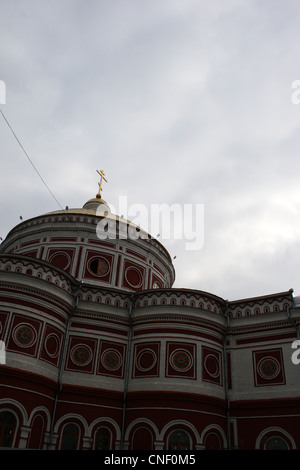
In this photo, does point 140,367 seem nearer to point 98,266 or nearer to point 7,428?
point 7,428

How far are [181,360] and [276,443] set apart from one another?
512 cm

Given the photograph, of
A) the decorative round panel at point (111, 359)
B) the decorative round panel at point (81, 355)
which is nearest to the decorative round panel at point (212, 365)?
the decorative round panel at point (111, 359)

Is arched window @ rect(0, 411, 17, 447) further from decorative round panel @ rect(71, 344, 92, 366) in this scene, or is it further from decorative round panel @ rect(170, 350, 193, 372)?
decorative round panel @ rect(170, 350, 193, 372)

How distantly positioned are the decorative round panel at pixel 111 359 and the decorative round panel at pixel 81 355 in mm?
697

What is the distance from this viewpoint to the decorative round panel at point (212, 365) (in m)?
18.6

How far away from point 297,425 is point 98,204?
17891 millimetres

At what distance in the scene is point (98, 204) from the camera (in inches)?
1107

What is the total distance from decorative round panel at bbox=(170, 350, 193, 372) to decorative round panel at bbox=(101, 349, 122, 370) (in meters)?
2.56

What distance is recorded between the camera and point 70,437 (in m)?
16.7

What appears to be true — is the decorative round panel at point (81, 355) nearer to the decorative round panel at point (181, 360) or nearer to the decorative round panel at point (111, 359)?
the decorative round panel at point (111, 359)

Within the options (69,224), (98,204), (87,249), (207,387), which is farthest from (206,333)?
(98,204)

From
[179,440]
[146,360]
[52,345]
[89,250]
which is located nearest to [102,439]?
[179,440]

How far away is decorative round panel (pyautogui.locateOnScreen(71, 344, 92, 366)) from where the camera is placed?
18.3 m

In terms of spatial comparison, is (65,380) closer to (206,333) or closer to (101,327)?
(101,327)
